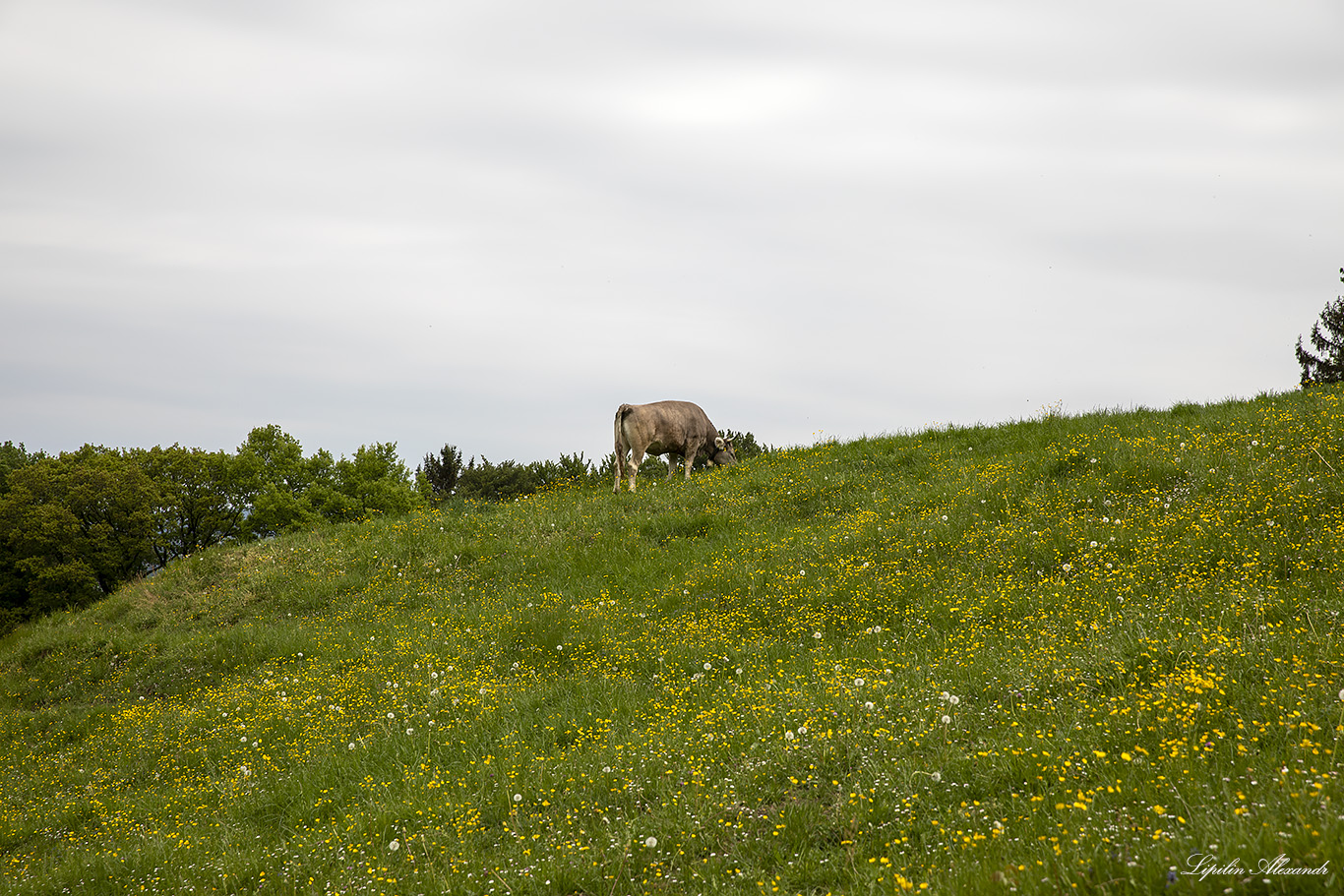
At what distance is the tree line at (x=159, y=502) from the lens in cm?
4897

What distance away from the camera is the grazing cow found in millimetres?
20594

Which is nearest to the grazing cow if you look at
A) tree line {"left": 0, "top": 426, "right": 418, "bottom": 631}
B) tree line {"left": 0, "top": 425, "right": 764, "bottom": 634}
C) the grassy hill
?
the grassy hill

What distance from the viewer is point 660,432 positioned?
2138cm

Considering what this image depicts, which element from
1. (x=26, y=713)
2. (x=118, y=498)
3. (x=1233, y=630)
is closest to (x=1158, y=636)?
(x=1233, y=630)

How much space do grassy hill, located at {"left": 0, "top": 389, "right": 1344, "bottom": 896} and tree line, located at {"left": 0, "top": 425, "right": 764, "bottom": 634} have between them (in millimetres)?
30453

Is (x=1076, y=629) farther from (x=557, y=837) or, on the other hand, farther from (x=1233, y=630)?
(x=557, y=837)

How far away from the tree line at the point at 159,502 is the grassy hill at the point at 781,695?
30453 millimetres

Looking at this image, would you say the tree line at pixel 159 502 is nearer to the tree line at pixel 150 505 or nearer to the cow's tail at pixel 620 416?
the tree line at pixel 150 505

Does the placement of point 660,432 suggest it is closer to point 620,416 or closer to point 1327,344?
point 620,416

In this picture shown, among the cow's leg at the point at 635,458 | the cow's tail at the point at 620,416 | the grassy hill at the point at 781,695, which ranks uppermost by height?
the cow's tail at the point at 620,416

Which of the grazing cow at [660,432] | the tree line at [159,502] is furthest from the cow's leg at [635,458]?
the tree line at [159,502]

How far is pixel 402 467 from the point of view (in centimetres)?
6525

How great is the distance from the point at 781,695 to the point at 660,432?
1390 centimetres

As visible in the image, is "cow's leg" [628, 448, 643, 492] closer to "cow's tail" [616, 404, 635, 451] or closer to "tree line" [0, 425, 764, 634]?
"cow's tail" [616, 404, 635, 451]
